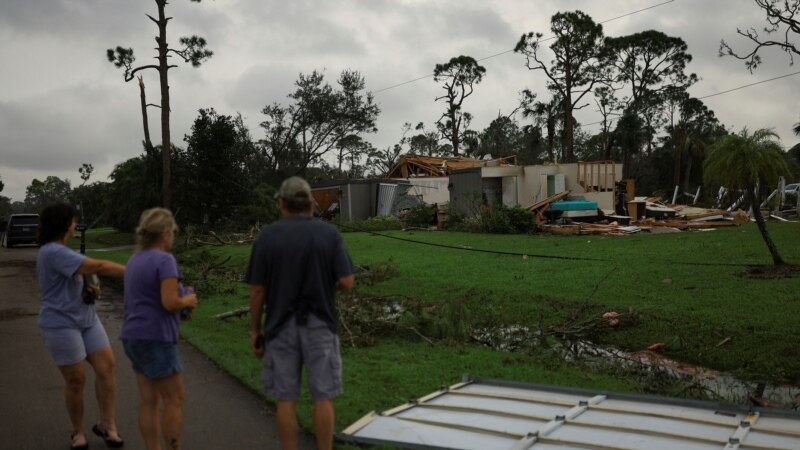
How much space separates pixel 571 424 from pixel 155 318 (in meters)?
3.00

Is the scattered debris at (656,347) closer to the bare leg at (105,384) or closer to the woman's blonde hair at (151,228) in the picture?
the bare leg at (105,384)

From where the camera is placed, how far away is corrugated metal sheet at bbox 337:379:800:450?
4680mm

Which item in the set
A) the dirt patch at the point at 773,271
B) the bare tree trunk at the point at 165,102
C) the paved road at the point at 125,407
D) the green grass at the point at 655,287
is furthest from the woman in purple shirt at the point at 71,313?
the bare tree trunk at the point at 165,102

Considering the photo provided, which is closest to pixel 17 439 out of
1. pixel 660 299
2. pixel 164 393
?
pixel 164 393

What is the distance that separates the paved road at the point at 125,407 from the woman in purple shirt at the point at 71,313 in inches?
18.2

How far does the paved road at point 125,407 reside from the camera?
516 centimetres

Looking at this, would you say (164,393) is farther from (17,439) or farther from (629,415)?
(629,415)

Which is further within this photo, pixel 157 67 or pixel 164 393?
pixel 157 67

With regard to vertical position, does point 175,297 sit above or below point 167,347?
above

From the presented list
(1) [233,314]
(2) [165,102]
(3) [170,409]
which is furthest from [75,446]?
(2) [165,102]

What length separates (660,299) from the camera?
1136 cm

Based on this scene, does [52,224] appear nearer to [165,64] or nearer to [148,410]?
[148,410]

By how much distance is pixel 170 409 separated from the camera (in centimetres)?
429

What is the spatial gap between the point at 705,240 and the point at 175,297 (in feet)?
59.0
